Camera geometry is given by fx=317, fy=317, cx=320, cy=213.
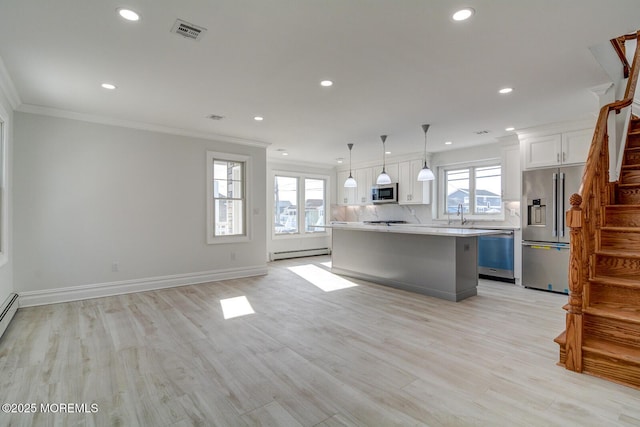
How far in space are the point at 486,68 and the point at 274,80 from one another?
204 cm

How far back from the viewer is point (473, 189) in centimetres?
662

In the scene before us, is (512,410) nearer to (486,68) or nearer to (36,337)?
(486,68)

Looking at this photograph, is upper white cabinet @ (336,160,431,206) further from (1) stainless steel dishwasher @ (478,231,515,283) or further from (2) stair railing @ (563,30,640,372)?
(2) stair railing @ (563,30,640,372)

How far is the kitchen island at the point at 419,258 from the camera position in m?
4.36

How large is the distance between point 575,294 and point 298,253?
6.54 meters

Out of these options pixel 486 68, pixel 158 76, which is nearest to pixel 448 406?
pixel 486 68

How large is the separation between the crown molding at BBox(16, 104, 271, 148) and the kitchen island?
8.31 feet

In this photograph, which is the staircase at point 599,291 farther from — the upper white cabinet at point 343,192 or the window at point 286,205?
the window at point 286,205

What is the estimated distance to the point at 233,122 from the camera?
15.8ft

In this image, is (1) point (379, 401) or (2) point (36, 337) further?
(2) point (36, 337)

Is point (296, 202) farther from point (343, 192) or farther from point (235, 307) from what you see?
point (235, 307)

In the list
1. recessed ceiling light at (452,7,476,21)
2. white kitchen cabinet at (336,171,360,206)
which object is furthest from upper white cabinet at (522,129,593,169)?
white kitchen cabinet at (336,171,360,206)

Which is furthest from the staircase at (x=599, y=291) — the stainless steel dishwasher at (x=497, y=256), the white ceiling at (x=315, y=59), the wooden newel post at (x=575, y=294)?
the stainless steel dishwasher at (x=497, y=256)

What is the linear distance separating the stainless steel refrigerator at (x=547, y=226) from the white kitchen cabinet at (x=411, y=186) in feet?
6.84
